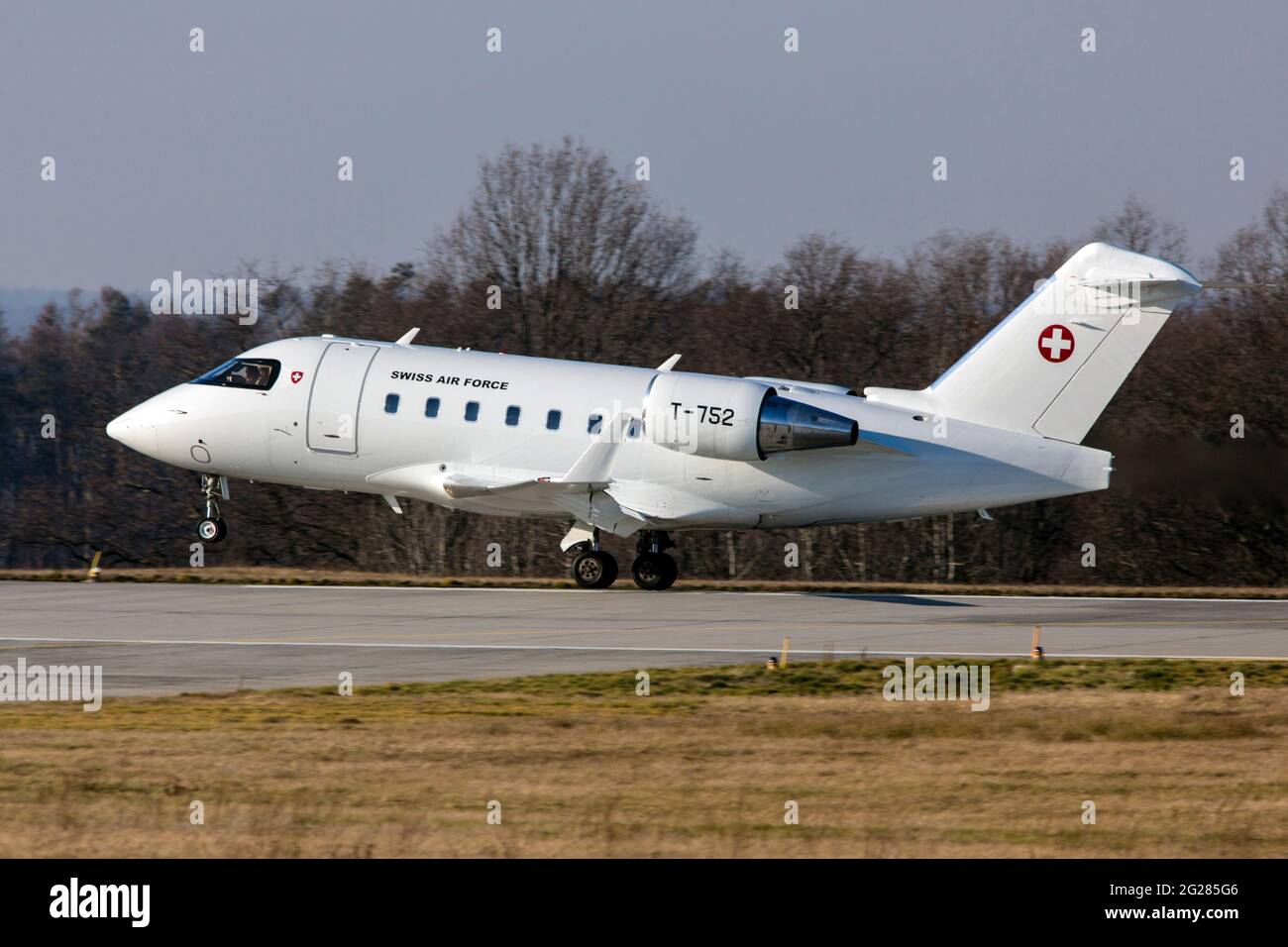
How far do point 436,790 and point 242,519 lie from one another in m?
43.2

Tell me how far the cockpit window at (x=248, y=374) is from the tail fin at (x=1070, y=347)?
12.0 meters

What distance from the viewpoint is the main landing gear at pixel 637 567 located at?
2928 cm

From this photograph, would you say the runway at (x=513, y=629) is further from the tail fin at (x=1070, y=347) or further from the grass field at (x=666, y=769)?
the tail fin at (x=1070, y=347)

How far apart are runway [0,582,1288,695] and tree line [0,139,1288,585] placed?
470 inches

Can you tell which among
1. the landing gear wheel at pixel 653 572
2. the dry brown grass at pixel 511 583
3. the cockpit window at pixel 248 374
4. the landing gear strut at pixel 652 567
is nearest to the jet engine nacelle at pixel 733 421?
the landing gear strut at pixel 652 567

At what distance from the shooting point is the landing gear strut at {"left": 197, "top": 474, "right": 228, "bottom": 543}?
29.8 meters

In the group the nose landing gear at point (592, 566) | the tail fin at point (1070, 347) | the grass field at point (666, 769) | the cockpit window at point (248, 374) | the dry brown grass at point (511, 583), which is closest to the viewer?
the grass field at point (666, 769)

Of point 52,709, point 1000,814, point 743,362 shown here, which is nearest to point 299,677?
point 52,709

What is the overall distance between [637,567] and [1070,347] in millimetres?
8727

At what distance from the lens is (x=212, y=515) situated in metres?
30.3

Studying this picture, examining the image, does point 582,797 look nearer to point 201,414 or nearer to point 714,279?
point 201,414

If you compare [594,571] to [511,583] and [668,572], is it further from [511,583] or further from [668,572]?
[511,583]

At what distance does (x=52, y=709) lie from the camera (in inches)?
653

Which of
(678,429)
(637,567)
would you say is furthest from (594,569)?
(678,429)
